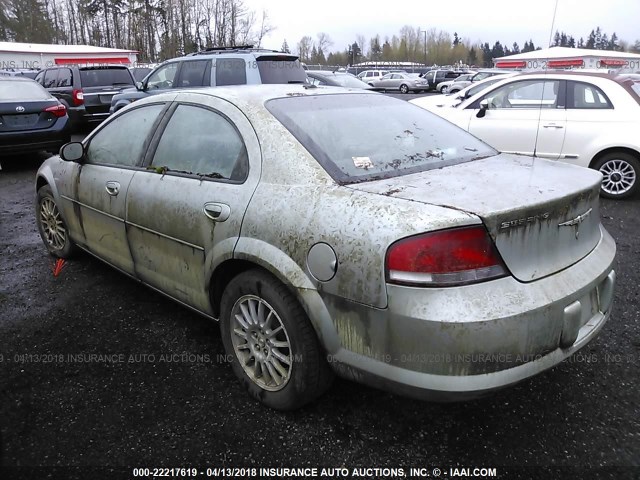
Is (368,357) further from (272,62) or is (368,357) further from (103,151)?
(272,62)

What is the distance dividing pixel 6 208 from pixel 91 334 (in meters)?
4.23

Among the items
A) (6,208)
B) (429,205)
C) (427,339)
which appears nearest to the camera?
(427,339)

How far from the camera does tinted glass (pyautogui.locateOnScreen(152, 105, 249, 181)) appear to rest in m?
2.64

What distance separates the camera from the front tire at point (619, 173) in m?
6.30

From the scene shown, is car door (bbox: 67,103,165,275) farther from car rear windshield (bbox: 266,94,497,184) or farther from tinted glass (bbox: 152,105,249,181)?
car rear windshield (bbox: 266,94,497,184)

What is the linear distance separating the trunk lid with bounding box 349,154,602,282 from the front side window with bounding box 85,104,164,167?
177cm

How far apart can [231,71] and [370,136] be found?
679 cm

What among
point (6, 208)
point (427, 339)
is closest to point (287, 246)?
point (427, 339)

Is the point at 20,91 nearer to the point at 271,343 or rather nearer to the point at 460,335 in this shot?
the point at 271,343

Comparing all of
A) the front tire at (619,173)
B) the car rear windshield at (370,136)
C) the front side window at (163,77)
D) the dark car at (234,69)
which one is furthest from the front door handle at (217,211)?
the front side window at (163,77)

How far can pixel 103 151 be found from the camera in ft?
12.0

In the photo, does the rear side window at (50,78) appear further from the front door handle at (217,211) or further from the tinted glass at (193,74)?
the front door handle at (217,211)

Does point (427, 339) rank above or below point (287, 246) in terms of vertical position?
below

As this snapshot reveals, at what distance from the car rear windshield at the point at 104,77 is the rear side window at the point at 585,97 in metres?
10.6
